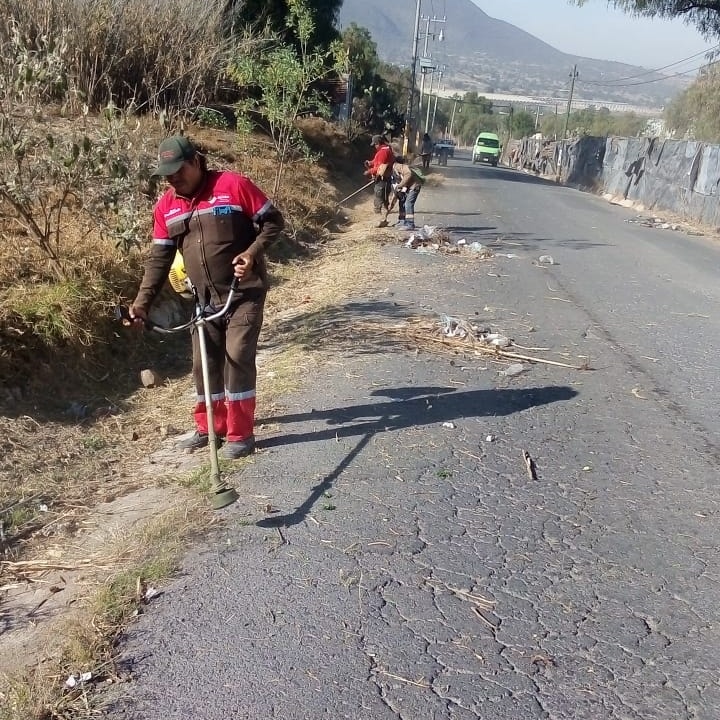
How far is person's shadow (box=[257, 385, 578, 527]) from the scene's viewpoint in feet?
16.7

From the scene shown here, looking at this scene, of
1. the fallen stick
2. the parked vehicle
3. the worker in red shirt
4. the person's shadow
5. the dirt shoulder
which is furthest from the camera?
the parked vehicle

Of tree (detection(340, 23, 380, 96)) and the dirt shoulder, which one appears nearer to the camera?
the dirt shoulder

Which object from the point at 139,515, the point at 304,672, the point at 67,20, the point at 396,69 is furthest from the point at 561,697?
the point at 396,69

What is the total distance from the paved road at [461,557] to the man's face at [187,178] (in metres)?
1.62

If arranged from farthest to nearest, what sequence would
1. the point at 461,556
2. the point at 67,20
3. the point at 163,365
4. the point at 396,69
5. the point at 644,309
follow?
the point at 396,69
the point at 67,20
the point at 644,309
the point at 163,365
the point at 461,556

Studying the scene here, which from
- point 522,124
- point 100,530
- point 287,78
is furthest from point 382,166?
point 522,124

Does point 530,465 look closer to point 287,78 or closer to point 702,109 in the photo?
point 287,78

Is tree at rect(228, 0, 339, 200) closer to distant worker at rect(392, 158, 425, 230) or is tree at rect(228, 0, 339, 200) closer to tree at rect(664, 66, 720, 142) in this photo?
distant worker at rect(392, 158, 425, 230)

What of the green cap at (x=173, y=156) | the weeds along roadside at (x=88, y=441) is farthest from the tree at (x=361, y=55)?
the green cap at (x=173, y=156)

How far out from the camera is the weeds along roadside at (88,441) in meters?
3.07

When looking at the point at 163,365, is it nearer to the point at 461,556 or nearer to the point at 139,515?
the point at 139,515

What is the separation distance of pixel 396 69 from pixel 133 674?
7157 centimetres

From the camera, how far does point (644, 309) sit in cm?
895

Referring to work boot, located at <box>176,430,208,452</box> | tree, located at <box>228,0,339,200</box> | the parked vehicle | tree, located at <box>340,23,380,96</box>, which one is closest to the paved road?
work boot, located at <box>176,430,208,452</box>
